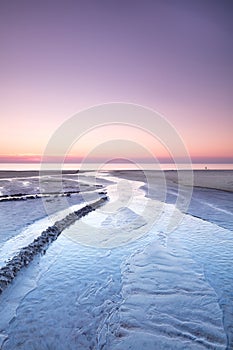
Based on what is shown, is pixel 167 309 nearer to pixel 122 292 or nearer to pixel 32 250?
pixel 122 292

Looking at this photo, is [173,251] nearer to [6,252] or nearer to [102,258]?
[102,258]

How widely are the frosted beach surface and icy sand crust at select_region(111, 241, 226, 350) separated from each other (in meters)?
0.02

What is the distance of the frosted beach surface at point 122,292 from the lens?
167 inches

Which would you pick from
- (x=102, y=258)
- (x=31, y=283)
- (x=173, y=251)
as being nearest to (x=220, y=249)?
(x=173, y=251)

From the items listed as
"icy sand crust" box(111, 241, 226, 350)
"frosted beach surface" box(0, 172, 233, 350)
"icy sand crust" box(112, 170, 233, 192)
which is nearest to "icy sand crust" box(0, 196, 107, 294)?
"frosted beach surface" box(0, 172, 233, 350)

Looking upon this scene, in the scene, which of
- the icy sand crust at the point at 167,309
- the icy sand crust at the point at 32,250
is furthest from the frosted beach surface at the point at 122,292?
the icy sand crust at the point at 32,250

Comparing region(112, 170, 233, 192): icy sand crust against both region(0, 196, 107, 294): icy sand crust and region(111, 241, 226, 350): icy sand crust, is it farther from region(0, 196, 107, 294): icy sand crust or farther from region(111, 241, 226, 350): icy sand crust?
region(111, 241, 226, 350): icy sand crust

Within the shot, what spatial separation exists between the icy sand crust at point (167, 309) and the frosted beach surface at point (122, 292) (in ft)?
0.06

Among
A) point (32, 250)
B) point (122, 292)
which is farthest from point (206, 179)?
point (122, 292)

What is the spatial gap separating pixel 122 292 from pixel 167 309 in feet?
3.89

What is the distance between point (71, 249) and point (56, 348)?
493 cm

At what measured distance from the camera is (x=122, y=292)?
230 inches

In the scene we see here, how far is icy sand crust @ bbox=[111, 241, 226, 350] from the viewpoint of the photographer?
414 cm

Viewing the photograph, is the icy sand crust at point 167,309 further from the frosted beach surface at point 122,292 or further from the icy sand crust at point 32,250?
the icy sand crust at point 32,250
